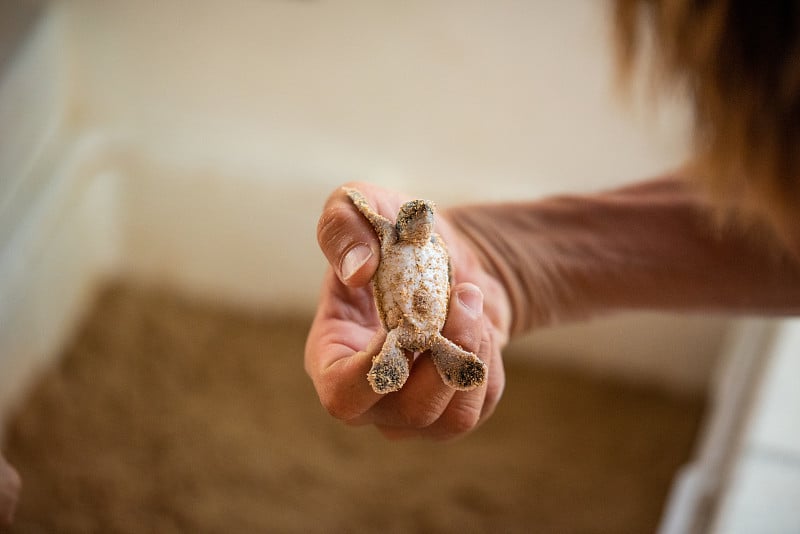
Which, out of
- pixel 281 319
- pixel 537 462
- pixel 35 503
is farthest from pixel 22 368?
pixel 537 462

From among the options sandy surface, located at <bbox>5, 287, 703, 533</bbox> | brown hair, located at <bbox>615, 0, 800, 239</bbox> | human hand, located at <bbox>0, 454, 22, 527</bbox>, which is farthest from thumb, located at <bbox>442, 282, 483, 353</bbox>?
sandy surface, located at <bbox>5, 287, 703, 533</bbox>

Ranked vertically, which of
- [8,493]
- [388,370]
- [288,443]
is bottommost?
[8,493]

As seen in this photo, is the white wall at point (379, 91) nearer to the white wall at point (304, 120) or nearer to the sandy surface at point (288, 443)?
the white wall at point (304, 120)

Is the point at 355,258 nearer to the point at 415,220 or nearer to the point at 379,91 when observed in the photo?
the point at 415,220

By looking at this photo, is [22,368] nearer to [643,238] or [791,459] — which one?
[643,238]

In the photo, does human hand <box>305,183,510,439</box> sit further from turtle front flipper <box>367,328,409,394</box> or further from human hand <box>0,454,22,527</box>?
human hand <box>0,454,22,527</box>

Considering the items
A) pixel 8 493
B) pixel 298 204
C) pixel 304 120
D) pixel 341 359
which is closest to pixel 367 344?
pixel 341 359
